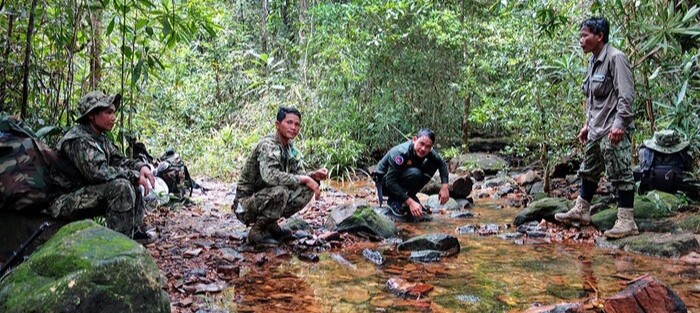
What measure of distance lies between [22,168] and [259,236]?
6.01 feet

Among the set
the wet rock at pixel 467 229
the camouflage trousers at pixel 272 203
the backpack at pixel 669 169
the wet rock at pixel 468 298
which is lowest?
the wet rock at pixel 467 229

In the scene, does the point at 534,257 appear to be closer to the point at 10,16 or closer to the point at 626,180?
the point at 626,180

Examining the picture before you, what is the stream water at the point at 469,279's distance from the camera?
303 cm

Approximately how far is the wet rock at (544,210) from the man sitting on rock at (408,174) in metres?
0.84

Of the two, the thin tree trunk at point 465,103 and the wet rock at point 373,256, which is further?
the thin tree trunk at point 465,103

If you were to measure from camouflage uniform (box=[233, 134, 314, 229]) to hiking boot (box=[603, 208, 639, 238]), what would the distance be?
261 centimetres

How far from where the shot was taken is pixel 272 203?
14.3 feet

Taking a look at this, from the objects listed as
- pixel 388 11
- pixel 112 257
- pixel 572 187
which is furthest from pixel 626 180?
pixel 388 11

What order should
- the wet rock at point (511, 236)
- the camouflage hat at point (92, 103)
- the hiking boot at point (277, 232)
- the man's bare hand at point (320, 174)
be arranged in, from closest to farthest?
the camouflage hat at point (92, 103) < the man's bare hand at point (320, 174) < the hiking boot at point (277, 232) < the wet rock at point (511, 236)

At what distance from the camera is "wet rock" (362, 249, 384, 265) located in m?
4.07

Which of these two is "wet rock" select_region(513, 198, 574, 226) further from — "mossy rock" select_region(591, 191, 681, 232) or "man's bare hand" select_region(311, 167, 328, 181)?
"man's bare hand" select_region(311, 167, 328, 181)

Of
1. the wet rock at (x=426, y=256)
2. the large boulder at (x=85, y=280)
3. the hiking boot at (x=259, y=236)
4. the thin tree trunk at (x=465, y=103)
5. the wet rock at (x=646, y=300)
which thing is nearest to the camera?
the large boulder at (x=85, y=280)

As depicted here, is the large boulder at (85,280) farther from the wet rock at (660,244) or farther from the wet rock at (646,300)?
the wet rock at (660,244)

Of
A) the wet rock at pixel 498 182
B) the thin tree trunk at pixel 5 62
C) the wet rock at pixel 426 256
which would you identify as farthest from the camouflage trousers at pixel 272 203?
the wet rock at pixel 498 182
